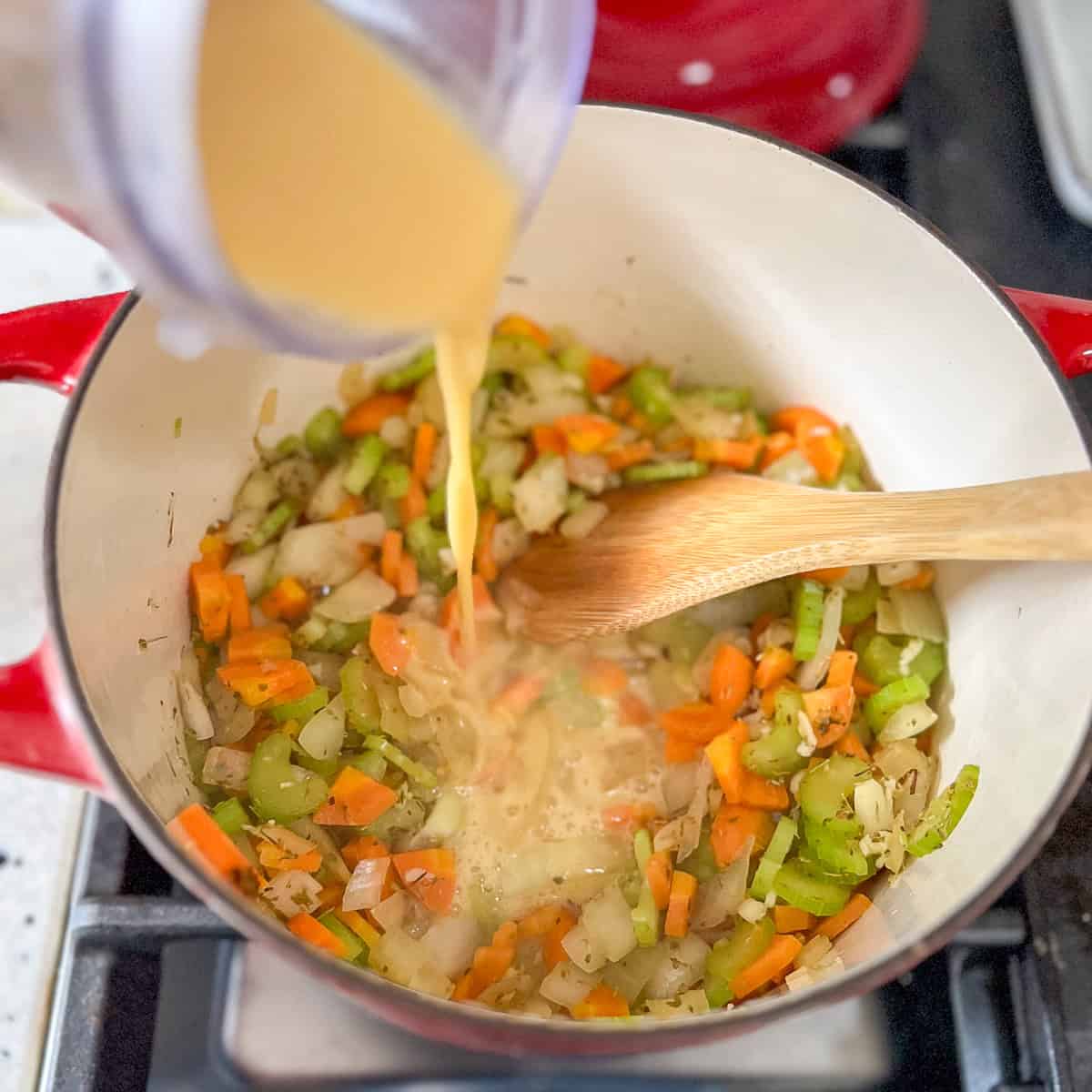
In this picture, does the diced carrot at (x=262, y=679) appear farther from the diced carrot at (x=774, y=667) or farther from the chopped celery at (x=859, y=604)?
the chopped celery at (x=859, y=604)

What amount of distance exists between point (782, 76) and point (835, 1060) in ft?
3.56

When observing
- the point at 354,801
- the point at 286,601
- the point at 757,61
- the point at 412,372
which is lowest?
the point at 354,801

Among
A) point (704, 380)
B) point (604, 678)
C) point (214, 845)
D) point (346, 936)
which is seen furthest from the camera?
point (704, 380)

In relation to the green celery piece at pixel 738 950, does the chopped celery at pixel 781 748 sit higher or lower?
higher

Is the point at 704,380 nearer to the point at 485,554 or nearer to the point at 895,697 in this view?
the point at 485,554

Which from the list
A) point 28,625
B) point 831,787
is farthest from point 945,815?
point 28,625

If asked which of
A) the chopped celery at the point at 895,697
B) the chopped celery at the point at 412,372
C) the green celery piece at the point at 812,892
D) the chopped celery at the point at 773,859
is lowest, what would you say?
the green celery piece at the point at 812,892

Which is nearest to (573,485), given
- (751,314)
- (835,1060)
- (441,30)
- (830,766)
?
(751,314)

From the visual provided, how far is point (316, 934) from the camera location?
95 centimetres

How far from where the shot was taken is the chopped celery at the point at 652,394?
1287 millimetres

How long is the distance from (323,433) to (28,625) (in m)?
0.38

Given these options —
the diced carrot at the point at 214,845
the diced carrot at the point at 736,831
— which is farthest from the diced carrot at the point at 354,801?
the diced carrot at the point at 736,831

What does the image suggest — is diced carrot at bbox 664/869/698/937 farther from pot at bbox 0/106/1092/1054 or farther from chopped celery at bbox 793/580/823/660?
chopped celery at bbox 793/580/823/660

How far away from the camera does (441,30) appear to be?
86 cm
